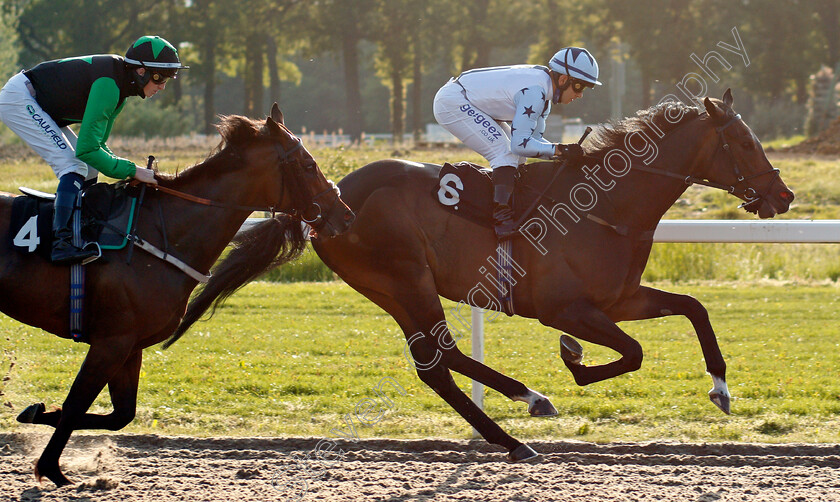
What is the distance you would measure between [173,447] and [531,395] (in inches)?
73.0

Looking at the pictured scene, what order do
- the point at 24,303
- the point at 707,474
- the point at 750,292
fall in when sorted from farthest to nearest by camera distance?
the point at 750,292 → the point at 707,474 → the point at 24,303

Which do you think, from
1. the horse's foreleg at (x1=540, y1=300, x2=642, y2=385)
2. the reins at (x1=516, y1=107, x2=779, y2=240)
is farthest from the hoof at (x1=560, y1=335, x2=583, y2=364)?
the reins at (x1=516, y1=107, x2=779, y2=240)

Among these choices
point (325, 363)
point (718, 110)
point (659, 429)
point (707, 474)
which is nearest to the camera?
point (707, 474)

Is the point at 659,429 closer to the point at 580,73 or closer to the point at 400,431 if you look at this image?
the point at 400,431

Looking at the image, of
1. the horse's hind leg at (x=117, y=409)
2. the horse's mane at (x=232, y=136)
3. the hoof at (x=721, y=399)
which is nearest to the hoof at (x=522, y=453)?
the hoof at (x=721, y=399)

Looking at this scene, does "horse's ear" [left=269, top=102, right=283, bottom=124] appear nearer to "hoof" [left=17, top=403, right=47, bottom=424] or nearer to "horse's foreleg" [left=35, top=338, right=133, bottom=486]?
"horse's foreleg" [left=35, top=338, right=133, bottom=486]

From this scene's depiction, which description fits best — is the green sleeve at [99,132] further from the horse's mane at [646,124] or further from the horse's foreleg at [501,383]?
the horse's mane at [646,124]

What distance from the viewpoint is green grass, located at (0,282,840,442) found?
5121 millimetres

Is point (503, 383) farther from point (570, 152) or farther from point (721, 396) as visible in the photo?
point (570, 152)

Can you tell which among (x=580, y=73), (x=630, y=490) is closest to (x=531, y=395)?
(x=630, y=490)

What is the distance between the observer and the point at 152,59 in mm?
4016

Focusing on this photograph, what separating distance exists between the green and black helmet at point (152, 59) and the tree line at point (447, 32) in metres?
26.0

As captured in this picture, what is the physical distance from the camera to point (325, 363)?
6676 mm

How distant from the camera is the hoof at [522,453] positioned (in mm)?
4324
